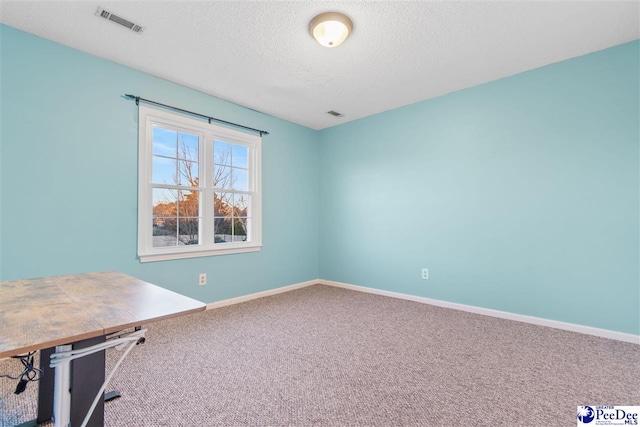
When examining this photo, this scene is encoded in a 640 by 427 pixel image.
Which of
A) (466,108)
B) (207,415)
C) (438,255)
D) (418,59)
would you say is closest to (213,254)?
(207,415)

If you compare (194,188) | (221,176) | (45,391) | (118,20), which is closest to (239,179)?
(221,176)

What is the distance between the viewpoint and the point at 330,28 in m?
2.13

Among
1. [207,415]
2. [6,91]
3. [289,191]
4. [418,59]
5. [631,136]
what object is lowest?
[207,415]

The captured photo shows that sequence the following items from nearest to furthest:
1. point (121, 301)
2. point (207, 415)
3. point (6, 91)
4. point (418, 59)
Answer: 1. point (121, 301)
2. point (207, 415)
3. point (6, 91)
4. point (418, 59)

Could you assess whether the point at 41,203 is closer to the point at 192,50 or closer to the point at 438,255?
the point at 192,50

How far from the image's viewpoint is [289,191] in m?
4.32

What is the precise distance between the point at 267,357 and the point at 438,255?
7.52ft

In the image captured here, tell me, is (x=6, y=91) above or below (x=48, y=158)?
above

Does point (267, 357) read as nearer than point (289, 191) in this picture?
Yes

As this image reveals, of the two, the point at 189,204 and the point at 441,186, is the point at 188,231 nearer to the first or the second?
the point at 189,204

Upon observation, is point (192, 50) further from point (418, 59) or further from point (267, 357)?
point (267, 357)

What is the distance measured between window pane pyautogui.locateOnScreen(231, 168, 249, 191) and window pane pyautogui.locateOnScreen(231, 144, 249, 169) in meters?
0.07

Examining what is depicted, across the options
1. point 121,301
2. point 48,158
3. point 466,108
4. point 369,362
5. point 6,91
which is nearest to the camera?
point 121,301

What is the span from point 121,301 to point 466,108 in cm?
356
